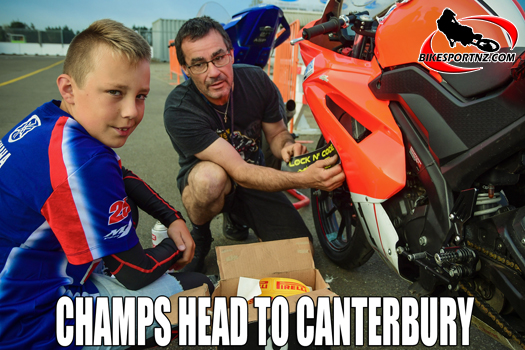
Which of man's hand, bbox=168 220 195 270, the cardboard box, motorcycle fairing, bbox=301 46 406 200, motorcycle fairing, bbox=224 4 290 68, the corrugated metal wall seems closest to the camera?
motorcycle fairing, bbox=301 46 406 200

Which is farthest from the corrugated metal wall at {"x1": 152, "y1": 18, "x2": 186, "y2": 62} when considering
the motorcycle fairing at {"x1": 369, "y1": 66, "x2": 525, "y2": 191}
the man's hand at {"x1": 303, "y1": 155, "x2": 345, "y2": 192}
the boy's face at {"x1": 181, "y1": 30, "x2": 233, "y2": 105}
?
the motorcycle fairing at {"x1": 369, "y1": 66, "x2": 525, "y2": 191}

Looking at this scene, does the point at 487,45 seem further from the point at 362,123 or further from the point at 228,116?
the point at 228,116

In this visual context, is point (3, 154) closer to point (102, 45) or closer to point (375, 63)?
point (102, 45)

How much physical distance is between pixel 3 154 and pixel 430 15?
1405 mm

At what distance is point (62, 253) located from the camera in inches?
47.2

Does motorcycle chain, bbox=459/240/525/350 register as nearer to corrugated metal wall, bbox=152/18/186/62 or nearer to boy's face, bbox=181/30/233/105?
boy's face, bbox=181/30/233/105

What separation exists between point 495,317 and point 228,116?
1.61 metres

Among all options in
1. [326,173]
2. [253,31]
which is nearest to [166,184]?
[253,31]

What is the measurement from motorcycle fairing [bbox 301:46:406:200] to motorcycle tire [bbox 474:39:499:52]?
1.24 feet

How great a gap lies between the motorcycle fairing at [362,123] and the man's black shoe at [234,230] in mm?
1073

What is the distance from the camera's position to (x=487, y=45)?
1091 millimetres

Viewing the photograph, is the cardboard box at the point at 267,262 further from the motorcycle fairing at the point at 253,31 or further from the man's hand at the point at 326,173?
the motorcycle fairing at the point at 253,31

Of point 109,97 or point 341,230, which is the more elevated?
point 109,97

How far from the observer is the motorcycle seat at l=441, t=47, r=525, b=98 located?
3.46 feet
